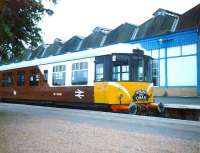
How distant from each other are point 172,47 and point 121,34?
984 cm

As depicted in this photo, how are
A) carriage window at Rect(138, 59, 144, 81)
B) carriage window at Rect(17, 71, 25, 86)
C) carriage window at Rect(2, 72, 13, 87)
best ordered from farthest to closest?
carriage window at Rect(2, 72, 13, 87), carriage window at Rect(17, 71, 25, 86), carriage window at Rect(138, 59, 144, 81)

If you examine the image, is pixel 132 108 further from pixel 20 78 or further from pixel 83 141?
pixel 20 78

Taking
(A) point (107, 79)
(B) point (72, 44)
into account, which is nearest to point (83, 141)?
(A) point (107, 79)

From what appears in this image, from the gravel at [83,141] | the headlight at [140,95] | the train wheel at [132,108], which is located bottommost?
the gravel at [83,141]

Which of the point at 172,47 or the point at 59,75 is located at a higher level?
the point at 172,47

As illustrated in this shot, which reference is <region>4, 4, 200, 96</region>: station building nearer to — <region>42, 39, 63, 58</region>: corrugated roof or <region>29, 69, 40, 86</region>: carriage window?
<region>29, 69, 40, 86</region>: carriage window

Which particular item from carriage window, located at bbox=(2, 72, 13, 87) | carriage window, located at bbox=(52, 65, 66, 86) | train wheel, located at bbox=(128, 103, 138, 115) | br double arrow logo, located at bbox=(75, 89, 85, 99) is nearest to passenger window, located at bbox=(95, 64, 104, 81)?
br double arrow logo, located at bbox=(75, 89, 85, 99)

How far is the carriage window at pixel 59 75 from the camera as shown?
2098cm

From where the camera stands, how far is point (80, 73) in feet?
64.1

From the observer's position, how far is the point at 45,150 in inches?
293

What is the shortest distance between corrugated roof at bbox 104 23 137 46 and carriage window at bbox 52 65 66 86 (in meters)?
18.5

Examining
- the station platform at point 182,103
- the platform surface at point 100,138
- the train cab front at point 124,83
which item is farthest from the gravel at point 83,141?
the train cab front at point 124,83

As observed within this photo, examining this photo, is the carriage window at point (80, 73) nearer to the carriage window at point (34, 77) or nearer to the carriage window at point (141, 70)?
the carriage window at point (141, 70)

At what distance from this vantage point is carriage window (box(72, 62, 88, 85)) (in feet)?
62.8
